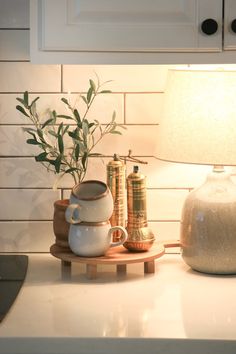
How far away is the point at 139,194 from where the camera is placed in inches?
72.8

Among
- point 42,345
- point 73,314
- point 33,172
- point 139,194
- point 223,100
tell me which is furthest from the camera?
point 33,172

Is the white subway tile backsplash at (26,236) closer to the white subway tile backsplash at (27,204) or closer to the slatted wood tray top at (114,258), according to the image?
the white subway tile backsplash at (27,204)

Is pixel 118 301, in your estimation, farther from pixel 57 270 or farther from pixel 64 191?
pixel 64 191

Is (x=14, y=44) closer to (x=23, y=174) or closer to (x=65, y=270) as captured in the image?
(x=23, y=174)

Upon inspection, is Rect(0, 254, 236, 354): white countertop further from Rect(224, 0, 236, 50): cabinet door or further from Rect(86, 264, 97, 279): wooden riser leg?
Rect(224, 0, 236, 50): cabinet door

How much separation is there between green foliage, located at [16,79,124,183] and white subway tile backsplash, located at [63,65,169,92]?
0.10 ft

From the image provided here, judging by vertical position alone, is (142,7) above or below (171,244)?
above

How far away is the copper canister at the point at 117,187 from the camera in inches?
73.5

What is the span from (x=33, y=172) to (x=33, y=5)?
53cm

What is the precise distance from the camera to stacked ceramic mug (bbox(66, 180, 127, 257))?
1.77 m

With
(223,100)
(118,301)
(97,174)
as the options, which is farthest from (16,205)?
(223,100)

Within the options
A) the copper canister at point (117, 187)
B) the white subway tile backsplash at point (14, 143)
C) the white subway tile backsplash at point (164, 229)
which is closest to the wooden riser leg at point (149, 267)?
the copper canister at point (117, 187)

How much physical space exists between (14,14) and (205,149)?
0.63 meters

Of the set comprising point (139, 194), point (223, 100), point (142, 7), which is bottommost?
point (139, 194)
